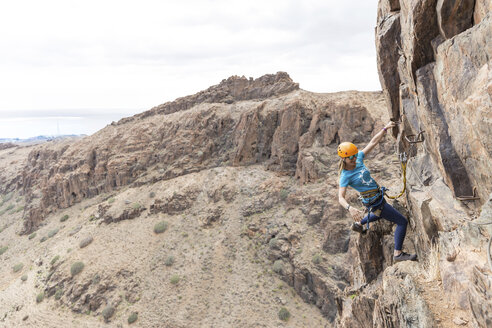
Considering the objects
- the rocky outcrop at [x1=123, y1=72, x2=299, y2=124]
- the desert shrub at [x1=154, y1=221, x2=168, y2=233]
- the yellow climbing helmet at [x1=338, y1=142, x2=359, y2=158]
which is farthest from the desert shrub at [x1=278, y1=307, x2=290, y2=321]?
the rocky outcrop at [x1=123, y1=72, x2=299, y2=124]

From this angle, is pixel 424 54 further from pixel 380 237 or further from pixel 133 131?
pixel 133 131

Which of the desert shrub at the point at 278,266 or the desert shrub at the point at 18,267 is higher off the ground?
the desert shrub at the point at 278,266

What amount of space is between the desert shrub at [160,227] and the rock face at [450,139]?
111 feet

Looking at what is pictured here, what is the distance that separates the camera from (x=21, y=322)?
29.3m

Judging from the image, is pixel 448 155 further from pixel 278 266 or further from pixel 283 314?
pixel 278 266

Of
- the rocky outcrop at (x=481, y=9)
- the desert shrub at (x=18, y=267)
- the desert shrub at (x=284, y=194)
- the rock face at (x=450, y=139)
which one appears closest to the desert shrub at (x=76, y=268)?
the desert shrub at (x=18, y=267)

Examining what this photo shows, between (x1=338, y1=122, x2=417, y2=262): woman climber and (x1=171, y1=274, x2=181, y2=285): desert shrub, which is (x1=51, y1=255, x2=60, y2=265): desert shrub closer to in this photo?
(x1=171, y1=274, x2=181, y2=285): desert shrub

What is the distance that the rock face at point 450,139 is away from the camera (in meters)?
4.97

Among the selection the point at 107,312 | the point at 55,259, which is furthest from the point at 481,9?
the point at 55,259

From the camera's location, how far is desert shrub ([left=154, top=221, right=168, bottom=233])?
38.1m

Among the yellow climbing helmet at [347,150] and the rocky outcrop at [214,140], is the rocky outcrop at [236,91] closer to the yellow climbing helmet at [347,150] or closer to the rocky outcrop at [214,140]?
the rocky outcrop at [214,140]

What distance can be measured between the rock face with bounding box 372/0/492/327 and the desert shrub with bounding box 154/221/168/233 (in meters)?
33.8

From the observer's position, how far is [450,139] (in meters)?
6.37

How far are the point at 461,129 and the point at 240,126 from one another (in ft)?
136
